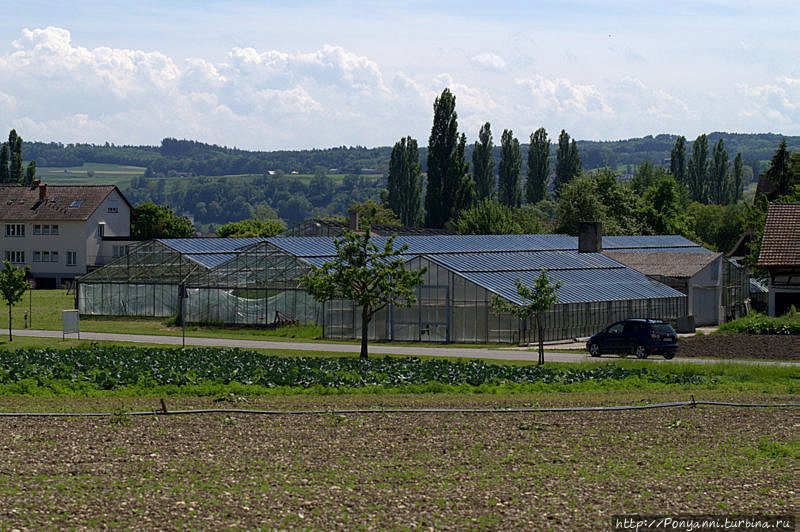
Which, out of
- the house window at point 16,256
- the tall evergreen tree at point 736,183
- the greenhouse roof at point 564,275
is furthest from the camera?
the tall evergreen tree at point 736,183

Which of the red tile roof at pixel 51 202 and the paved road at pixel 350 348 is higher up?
the red tile roof at pixel 51 202

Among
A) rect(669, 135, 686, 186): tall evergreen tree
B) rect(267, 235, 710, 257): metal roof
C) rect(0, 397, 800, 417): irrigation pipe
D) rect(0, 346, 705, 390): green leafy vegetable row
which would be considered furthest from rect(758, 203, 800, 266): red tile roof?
rect(669, 135, 686, 186): tall evergreen tree

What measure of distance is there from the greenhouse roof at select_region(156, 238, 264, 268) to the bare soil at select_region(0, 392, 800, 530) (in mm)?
40563

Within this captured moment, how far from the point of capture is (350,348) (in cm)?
4238

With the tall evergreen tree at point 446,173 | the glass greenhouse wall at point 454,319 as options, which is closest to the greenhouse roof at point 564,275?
the glass greenhouse wall at point 454,319

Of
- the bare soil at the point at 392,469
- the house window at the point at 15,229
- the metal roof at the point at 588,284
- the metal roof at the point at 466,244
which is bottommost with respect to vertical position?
the bare soil at the point at 392,469

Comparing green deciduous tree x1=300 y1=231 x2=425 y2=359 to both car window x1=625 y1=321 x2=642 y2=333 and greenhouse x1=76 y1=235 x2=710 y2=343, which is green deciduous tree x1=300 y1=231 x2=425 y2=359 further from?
car window x1=625 y1=321 x2=642 y2=333

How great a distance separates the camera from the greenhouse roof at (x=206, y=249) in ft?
203

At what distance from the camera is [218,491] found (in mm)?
13688

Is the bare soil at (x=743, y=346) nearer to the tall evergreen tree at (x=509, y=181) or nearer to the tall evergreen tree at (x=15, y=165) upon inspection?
the tall evergreen tree at (x=509, y=181)

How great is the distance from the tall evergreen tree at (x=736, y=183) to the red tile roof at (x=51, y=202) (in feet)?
311

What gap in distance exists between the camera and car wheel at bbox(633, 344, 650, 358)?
127ft

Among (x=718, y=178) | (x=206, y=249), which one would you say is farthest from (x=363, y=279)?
(x=718, y=178)

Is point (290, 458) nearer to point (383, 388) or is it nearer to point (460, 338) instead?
point (383, 388)
